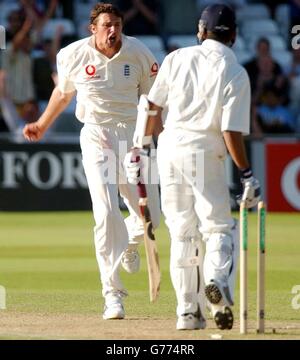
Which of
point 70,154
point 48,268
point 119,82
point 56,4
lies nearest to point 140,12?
point 56,4

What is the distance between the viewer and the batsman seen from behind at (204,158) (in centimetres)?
721

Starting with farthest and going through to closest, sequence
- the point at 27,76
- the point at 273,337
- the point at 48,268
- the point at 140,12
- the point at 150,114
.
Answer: the point at 140,12 → the point at 27,76 → the point at 48,268 → the point at 150,114 → the point at 273,337

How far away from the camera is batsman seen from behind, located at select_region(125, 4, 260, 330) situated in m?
7.21

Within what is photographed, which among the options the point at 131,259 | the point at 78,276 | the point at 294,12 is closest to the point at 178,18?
the point at 294,12

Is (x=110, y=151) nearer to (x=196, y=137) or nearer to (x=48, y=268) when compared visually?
(x=196, y=137)

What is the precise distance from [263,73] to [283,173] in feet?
6.33

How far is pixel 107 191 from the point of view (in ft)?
27.3

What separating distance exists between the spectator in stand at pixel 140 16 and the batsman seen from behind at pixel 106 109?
11.2 meters

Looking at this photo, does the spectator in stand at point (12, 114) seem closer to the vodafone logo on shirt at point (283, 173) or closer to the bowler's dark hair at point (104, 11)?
the vodafone logo on shirt at point (283, 173)

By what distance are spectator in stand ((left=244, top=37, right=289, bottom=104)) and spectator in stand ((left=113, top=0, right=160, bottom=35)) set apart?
2.14 m

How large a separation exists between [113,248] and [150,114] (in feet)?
3.88

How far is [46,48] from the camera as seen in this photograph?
18.8m

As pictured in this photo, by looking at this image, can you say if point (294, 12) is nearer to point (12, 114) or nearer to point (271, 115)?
point (271, 115)

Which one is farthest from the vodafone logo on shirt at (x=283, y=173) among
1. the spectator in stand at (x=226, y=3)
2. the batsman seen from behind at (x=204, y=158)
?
the batsman seen from behind at (x=204, y=158)
